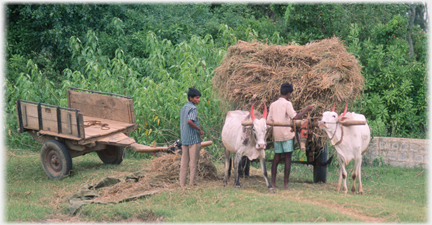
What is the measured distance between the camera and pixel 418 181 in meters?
8.23

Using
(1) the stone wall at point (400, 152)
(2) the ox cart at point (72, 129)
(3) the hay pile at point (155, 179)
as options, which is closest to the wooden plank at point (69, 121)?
(2) the ox cart at point (72, 129)

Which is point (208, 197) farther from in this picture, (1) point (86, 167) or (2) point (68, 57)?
(2) point (68, 57)

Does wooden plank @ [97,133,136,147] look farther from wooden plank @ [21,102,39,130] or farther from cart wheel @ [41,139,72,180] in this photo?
wooden plank @ [21,102,39,130]

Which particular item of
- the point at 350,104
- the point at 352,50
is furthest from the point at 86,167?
the point at 352,50

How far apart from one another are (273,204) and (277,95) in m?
1.89

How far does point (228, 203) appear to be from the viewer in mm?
5699

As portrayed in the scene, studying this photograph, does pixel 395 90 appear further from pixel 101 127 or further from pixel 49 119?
pixel 49 119

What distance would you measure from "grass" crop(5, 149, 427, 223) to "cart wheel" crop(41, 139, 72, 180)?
0.50ft

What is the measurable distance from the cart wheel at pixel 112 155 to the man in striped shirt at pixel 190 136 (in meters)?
2.45

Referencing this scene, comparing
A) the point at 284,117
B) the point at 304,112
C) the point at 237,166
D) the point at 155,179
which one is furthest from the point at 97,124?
the point at 304,112

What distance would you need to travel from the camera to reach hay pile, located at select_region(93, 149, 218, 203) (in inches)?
251

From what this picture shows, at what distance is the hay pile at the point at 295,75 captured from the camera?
6596mm

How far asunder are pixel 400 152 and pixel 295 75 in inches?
171

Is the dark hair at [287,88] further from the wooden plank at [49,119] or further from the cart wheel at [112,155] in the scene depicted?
the cart wheel at [112,155]
